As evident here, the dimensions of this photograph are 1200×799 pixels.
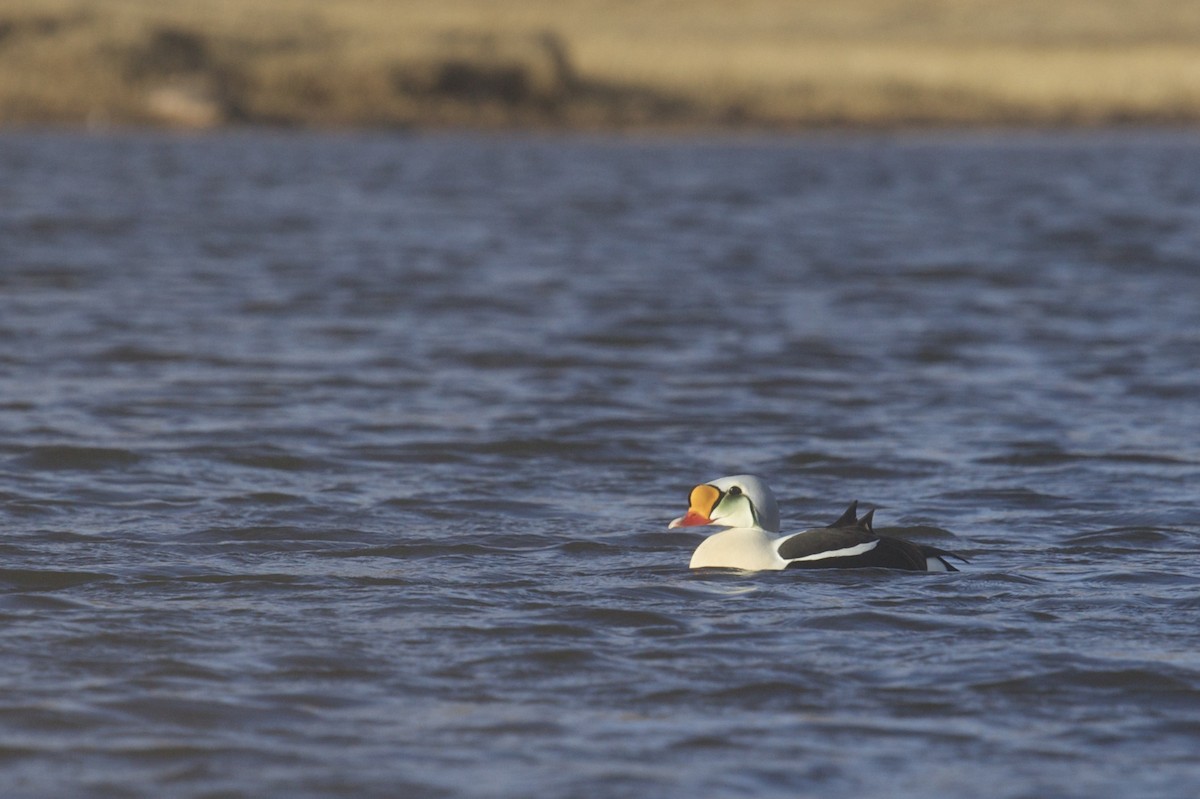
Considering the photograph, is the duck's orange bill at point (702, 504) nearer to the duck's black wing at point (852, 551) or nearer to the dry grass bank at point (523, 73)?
the duck's black wing at point (852, 551)

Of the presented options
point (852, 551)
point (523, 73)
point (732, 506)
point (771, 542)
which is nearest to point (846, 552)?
point (852, 551)

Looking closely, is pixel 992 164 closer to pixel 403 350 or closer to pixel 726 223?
pixel 726 223

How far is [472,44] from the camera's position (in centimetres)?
5778

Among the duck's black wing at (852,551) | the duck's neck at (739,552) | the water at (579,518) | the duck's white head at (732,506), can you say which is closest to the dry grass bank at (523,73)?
the water at (579,518)

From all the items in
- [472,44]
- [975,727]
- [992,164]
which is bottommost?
[975,727]

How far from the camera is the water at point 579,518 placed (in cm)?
591

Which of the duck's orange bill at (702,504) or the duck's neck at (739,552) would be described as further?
the duck's orange bill at (702,504)

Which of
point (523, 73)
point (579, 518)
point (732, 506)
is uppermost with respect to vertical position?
point (523, 73)

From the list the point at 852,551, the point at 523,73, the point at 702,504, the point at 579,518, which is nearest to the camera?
the point at 852,551

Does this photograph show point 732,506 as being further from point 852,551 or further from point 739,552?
point 852,551

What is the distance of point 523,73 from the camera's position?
5634 cm

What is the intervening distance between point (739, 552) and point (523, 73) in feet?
162

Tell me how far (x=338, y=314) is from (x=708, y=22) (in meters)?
61.9

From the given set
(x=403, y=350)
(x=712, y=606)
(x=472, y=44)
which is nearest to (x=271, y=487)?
(x=712, y=606)
